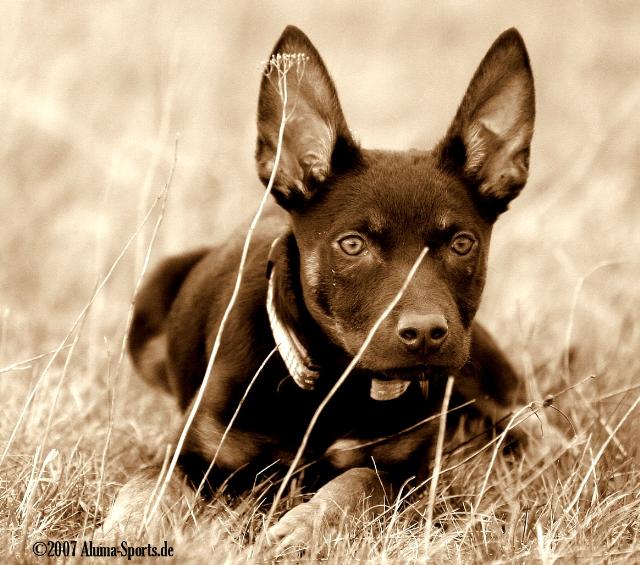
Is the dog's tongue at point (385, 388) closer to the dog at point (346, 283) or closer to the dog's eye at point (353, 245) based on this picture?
the dog at point (346, 283)

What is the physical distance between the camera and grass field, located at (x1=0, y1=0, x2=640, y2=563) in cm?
365

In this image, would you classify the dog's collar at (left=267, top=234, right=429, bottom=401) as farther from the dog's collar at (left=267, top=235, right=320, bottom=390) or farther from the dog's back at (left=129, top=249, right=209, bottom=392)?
the dog's back at (left=129, top=249, right=209, bottom=392)

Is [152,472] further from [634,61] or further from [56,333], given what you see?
[634,61]

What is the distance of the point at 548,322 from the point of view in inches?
253

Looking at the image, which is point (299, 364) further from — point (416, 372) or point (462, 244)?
point (462, 244)

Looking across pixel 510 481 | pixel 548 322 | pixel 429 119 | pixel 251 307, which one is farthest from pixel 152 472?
pixel 429 119

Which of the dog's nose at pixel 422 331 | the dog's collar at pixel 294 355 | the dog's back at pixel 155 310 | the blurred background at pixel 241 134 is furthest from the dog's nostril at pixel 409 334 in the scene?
the dog's back at pixel 155 310

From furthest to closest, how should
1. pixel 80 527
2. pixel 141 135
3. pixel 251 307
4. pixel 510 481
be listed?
pixel 141 135, pixel 251 307, pixel 510 481, pixel 80 527

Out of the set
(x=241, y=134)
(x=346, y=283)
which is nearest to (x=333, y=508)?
(x=346, y=283)

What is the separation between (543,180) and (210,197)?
300 centimetres

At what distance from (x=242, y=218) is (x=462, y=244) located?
3943mm

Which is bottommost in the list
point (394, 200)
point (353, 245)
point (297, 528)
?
point (297, 528)

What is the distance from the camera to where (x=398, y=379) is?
3859 mm

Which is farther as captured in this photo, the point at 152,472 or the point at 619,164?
the point at 619,164
